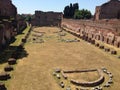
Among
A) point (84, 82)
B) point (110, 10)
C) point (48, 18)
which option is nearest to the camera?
point (84, 82)

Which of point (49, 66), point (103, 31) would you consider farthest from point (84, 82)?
point (103, 31)

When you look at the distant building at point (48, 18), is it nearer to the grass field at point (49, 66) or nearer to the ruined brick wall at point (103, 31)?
the ruined brick wall at point (103, 31)

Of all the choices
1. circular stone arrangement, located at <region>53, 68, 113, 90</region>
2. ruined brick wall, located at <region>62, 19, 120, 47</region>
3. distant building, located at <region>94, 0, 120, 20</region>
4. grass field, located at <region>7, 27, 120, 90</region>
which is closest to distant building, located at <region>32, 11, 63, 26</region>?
distant building, located at <region>94, 0, 120, 20</region>

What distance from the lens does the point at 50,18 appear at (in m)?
88.7

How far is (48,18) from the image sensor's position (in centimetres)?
8850

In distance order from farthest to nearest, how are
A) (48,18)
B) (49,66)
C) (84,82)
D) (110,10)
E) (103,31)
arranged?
(48,18)
(110,10)
(103,31)
(49,66)
(84,82)

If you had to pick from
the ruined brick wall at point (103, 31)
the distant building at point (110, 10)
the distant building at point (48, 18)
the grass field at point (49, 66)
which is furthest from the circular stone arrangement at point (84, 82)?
the distant building at point (48, 18)

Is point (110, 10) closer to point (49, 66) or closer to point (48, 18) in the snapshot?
point (48, 18)

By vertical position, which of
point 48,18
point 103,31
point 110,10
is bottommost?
point 103,31

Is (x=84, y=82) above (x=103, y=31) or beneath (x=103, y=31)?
beneath

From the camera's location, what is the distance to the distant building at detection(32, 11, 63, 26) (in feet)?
287

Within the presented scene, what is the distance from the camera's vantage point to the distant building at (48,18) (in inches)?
3440

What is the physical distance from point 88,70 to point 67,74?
235 cm

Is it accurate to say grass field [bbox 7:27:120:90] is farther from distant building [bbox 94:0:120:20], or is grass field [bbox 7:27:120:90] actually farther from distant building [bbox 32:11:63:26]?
distant building [bbox 32:11:63:26]
